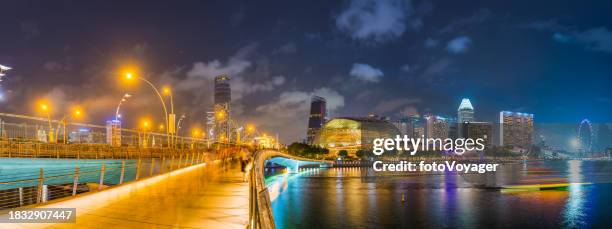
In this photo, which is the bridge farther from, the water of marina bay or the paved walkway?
the water of marina bay

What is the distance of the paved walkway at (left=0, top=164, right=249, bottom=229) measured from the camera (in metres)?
12.7

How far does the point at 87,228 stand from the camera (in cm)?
1181

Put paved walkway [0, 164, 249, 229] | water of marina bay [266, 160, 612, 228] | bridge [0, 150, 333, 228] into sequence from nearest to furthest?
bridge [0, 150, 333, 228]
paved walkway [0, 164, 249, 229]
water of marina bay [266, 160, 612, 228]

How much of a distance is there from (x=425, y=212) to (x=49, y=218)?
145ft

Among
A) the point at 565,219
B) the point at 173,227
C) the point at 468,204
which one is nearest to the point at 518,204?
the point at 468,204

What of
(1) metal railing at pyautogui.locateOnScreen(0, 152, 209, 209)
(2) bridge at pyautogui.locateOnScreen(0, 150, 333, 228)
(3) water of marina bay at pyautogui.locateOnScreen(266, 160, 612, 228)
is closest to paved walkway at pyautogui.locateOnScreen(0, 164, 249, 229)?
(2) bridge at pyautogui.locateOnScreen(0, 150, 333, 228)

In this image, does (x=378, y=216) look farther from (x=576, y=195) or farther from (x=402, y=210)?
(x=576, y=195)

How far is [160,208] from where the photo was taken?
15.8 meters

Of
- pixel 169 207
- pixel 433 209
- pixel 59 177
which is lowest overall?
pixel 433 209

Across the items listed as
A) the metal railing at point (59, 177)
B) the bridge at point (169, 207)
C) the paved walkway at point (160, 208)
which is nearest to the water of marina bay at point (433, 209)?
the metal railing at point (59, 177)

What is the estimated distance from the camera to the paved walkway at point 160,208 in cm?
1267

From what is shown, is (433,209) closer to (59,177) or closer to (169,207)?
(59,177)

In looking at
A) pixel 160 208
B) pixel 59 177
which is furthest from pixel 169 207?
pixel 59 177

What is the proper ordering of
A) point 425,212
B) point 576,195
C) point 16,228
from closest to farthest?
point 16,228
point 425,212
point 576,195
